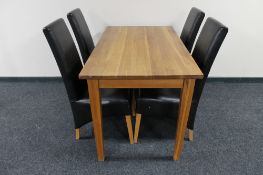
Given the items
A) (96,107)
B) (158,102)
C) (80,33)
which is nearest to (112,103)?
(96,107)

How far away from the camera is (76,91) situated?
150cm

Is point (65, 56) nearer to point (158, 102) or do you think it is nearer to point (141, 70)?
point (141, 70)

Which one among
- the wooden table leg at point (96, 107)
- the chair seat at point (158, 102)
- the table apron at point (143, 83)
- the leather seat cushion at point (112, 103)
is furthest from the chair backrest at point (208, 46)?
the wooden table leg at point (96, 107)

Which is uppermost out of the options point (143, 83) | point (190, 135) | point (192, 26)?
point (192, 26)

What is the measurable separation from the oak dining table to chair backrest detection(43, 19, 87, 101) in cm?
16

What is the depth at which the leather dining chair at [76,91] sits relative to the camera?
4.51 feet

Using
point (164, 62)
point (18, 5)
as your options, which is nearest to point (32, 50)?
point (18, 5)

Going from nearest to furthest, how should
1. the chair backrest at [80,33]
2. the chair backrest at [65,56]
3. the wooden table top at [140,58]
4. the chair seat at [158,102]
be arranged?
the wooden table top at [140,58], the chair backrest at [65,56], the chair seat at [158,102], the chair backrest at [80,33]

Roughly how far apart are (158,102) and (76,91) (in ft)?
1.85

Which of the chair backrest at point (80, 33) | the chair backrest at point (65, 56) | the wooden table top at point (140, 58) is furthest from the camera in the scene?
the chair backrest at point (80, 33)

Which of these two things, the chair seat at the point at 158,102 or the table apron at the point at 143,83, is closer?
the table apron at the point at 143,83

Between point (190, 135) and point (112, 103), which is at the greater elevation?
point (112, 103)

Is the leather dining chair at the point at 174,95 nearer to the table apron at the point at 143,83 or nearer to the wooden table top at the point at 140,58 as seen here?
the wooden table top at the point at 140,58

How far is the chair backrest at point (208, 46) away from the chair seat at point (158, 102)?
15 centimetres
